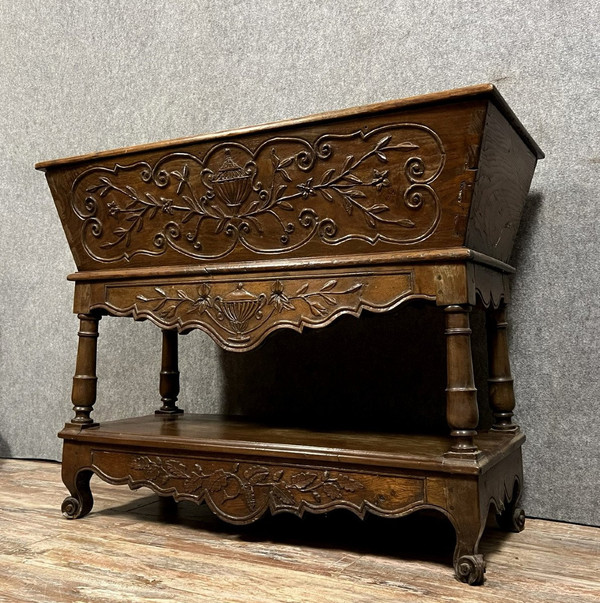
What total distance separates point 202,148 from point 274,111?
0.75 m

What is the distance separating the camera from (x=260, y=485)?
61.4 inches

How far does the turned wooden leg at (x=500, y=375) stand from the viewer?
5.63ft

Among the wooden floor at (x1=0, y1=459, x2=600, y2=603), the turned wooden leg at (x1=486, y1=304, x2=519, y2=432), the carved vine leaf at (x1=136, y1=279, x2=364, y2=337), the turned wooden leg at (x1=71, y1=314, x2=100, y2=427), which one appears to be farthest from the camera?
the turned wooden leg at (x1=71, y1=314, x2=100, y2=427)

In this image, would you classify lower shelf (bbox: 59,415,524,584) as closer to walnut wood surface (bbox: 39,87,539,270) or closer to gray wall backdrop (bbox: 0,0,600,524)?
gray wall backdrop (bbox: 0,0,600,524)

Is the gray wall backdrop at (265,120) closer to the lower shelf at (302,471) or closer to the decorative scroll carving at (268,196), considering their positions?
the lower shelf at (302,471)

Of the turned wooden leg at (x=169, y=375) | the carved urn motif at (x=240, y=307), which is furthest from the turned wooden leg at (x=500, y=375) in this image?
the turned wooden leg at (x=169, y=375)

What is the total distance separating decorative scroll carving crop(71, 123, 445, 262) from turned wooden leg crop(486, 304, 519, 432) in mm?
430

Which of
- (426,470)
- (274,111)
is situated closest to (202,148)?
(274,111)

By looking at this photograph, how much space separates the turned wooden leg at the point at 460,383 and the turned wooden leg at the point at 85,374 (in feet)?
3.15

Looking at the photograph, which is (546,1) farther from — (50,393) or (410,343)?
(50,393)

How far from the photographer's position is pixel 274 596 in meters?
1.25

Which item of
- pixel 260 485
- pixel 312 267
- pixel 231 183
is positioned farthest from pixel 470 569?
pixel 231 183

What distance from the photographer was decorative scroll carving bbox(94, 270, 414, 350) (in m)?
1.48

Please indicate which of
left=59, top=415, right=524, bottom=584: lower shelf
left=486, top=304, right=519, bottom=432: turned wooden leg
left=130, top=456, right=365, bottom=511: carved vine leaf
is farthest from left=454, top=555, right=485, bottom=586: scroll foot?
left=486, top=304, right=519, bottom=432: turned wooden leg
